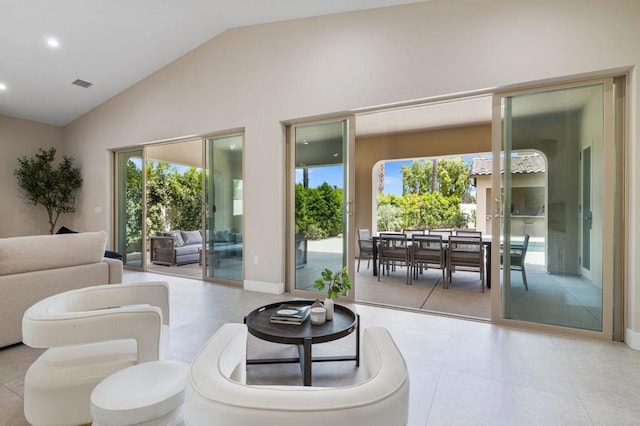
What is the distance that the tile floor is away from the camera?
189cm

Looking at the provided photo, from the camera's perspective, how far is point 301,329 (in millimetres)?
2158

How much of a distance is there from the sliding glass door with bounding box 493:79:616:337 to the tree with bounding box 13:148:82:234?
787 centimetres

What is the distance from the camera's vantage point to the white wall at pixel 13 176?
650 centimetres

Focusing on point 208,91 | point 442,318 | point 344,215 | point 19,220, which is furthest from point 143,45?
point 442,318

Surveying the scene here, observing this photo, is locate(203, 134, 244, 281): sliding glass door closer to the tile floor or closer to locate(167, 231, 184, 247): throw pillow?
the tile floor

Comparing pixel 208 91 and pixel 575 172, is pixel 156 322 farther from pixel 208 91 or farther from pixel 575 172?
pixel 208 91

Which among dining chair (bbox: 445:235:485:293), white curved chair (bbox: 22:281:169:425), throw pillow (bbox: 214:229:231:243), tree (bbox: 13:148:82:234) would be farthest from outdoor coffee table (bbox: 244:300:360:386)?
tree (bbox: 13:148:82:234)

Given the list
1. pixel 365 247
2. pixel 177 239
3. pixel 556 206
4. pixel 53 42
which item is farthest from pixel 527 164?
pixel 177 239

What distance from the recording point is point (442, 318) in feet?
11.6

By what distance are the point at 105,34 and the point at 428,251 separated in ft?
19.0

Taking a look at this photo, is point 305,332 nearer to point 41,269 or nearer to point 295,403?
point 295,403

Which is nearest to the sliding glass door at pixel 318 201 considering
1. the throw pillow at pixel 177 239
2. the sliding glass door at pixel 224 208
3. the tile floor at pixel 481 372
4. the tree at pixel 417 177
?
the sliding glass door at pixel 224 208

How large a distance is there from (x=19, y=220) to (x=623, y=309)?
979 cm

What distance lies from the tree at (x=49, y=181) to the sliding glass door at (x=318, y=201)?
5302 millimetres
